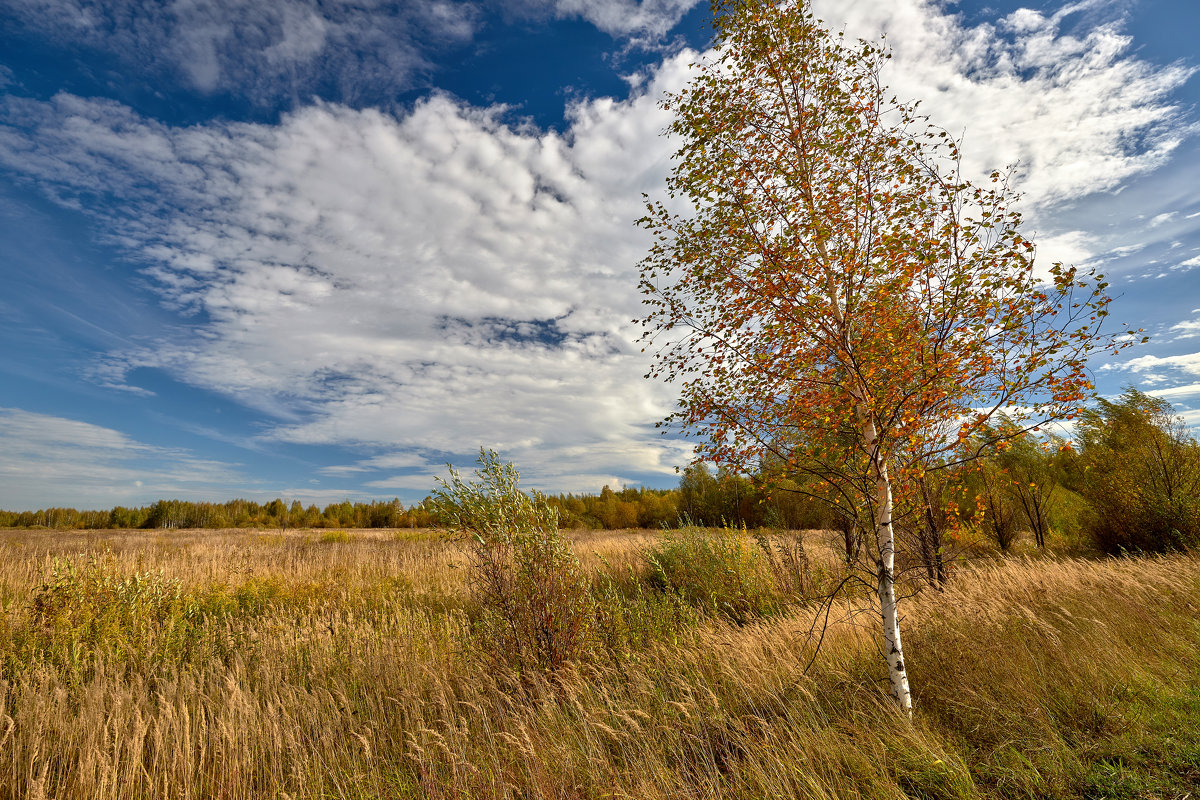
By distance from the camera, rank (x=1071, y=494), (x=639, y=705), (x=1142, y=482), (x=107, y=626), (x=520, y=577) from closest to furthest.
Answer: (x=639, y=705), (x=520, y=577), (x=107, y=626), (x=1142, y=482), (x=1071, y=494)

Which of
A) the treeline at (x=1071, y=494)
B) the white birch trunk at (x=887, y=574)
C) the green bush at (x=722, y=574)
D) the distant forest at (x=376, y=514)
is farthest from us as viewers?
the distant forest at (x=376, y=514)

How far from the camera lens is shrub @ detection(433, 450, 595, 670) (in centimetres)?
632

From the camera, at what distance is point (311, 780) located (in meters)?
4.47

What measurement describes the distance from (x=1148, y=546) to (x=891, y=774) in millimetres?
17606

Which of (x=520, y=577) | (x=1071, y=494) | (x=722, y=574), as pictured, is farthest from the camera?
(x=1071, y=494)

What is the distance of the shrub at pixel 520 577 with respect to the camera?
6.32 meters

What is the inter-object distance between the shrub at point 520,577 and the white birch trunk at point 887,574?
3715 mm

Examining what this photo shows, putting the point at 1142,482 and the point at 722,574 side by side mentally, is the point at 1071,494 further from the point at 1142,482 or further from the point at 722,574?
the point at 722,574

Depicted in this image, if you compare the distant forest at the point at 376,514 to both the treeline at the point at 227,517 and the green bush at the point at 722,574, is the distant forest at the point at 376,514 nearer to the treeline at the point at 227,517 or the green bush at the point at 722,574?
the treeline at the point at 227,517

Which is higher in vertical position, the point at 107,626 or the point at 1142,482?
the point at 1142,482

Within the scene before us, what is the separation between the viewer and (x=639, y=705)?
5.45 m

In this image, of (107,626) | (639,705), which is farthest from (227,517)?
(639,705)

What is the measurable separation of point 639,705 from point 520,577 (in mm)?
2103

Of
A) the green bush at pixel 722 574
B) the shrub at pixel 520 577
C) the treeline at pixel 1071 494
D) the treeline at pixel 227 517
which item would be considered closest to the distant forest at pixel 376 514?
the treeline at pixel 227 517
